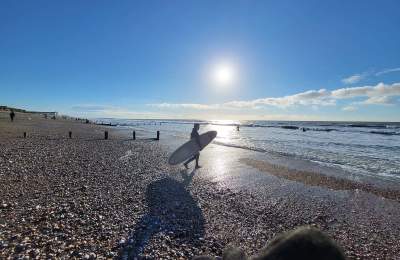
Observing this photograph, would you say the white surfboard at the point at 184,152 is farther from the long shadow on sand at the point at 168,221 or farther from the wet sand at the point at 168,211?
the long shadow on sand at the point at 168,221

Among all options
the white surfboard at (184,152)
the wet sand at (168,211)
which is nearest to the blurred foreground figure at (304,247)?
the wet sand at (168,211)

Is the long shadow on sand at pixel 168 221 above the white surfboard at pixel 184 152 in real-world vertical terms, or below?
below

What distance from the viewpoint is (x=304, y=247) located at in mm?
4320

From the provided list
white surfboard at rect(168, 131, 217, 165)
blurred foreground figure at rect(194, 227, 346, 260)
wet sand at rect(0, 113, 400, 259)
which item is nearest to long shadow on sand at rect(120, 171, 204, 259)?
wet sand at rect(0, 113, 400, 259)

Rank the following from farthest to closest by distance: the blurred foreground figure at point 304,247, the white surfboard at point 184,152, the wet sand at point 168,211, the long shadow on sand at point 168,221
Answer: the white surfboard at point 184,152 → the long shadow on sand at point 168,221 → the wet sand at point 168,211 → the blurred foreground figure at point 304,247

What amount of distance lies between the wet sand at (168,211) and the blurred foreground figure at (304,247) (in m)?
2.86

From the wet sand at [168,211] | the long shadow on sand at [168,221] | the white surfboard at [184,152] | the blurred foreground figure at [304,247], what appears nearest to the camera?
the blurred foreground figure at [304,247]

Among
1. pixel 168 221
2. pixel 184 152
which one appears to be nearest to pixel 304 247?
pixel 168 221

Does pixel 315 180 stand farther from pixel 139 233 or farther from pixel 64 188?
pixel 64 188

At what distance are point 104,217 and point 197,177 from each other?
770cm

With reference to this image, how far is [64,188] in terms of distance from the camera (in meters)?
11.6

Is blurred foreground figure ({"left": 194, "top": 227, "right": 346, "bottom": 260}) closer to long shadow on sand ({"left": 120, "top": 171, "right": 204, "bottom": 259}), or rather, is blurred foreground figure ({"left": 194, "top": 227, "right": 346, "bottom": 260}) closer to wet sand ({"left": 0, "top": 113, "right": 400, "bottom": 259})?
wet sand ({"left": 0, "top": 113, "right": 400, "bottom": 259})

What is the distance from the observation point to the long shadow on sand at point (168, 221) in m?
7.28

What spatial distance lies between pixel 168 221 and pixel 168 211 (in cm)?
97
